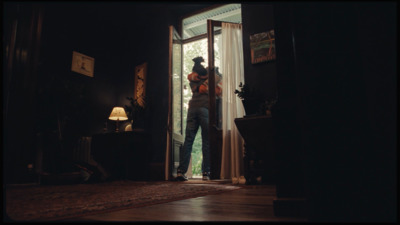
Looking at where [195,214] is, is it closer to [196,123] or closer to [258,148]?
[258,148]

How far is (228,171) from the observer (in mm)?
3750

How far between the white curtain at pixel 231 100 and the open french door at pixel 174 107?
791 millimetres

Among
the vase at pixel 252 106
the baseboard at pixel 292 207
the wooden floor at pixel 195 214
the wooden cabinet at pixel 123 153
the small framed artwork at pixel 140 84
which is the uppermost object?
the small framed artwork at pixel 140 84

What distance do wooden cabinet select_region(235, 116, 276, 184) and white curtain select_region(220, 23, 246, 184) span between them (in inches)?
24.3

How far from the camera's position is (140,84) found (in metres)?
4.87

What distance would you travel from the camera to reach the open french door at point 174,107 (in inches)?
161

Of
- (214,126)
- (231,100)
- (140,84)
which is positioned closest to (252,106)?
(214,126)

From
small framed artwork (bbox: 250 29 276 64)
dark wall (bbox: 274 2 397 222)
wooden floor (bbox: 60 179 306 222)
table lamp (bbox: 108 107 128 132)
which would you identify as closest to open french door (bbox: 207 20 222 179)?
small framed artwork (bbox: 250 29 276 64)

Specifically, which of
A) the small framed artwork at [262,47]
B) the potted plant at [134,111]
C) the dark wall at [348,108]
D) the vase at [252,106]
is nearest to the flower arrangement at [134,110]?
the potted plant at [134,111]

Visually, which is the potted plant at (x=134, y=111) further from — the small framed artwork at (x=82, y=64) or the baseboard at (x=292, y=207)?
the baseboard at (x=292, y=207)

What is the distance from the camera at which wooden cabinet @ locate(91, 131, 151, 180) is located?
4.07 meters

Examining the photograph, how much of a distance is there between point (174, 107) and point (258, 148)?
1.87 meters

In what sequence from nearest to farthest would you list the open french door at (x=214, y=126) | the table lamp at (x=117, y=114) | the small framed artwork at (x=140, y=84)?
the open french door at (x=214, y=126)
the table lamp at (x=117, y=114)
the small framed artwork at (x=140, y=84)

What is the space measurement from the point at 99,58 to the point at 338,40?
488cm
